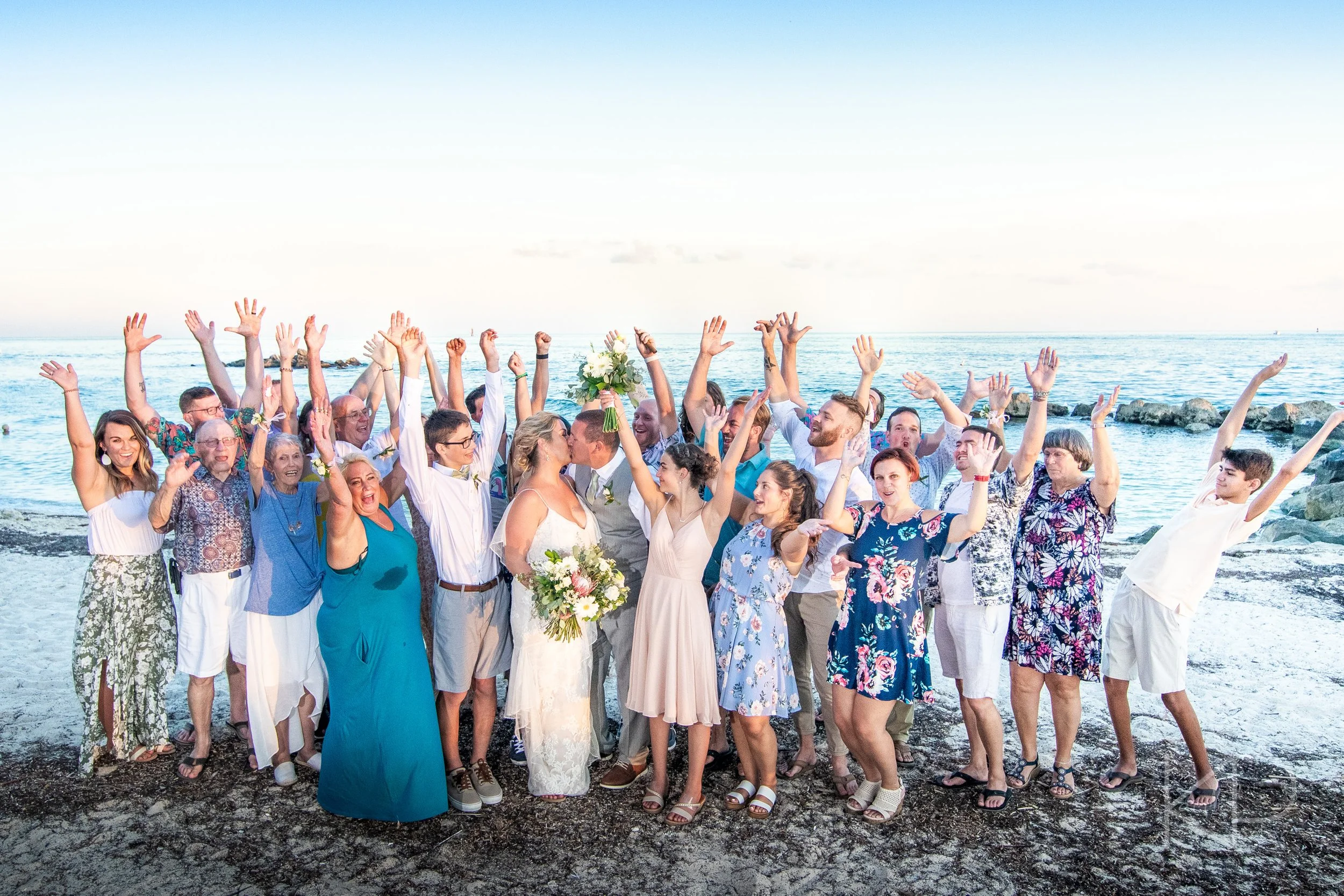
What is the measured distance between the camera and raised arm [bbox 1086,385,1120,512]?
5238mm

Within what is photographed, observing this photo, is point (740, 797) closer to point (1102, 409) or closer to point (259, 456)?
point (1102, 409)

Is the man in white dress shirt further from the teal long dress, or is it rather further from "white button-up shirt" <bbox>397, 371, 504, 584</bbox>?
the teal long dress

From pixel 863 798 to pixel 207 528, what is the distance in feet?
15.2

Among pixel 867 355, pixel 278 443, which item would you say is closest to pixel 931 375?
pixel 867 355

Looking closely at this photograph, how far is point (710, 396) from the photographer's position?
672 cm

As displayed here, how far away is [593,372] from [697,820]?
2914mm

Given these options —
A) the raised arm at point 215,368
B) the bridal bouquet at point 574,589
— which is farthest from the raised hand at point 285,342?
the bridal bouquet at point 574,589

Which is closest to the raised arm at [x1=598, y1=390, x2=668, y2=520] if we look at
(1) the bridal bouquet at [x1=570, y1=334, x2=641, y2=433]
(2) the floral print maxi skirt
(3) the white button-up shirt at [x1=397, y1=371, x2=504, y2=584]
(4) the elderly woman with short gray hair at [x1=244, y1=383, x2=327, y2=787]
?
(1) the bridal bouquet at [x1=570, y1=334, x2=641, y2=433]

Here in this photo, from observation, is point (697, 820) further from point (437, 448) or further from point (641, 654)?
point (437, 448)

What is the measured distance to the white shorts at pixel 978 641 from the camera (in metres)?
5.39

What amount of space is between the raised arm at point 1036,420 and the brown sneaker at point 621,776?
125 inches

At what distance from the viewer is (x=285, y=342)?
662 centimetres

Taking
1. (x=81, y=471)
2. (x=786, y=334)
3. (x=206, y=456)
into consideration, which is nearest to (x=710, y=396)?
(x=786, y=334)

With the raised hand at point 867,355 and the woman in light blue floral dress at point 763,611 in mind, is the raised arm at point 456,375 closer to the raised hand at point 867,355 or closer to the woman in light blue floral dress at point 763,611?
the woman in light blue floral dress at point 763,611
